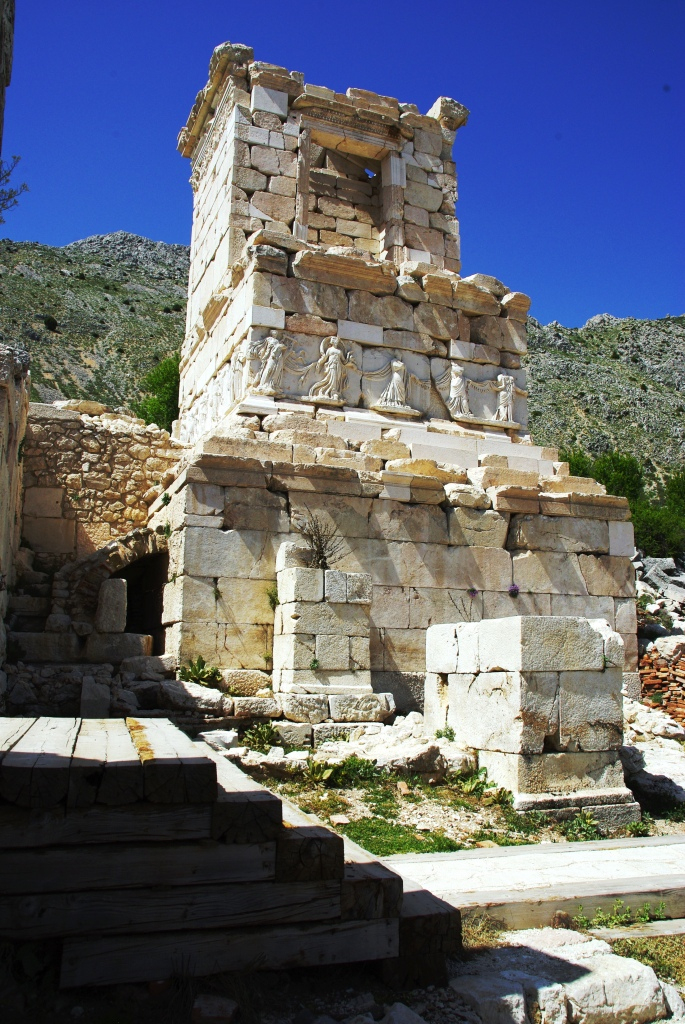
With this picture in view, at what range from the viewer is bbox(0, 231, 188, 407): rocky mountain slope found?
45.8 metres

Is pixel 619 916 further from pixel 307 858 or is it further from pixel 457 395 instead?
pixel 457 395

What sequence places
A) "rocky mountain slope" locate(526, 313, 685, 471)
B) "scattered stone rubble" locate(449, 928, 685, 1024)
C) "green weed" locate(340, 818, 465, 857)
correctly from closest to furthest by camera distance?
"scattered stone rubble" locate(449, 928, 685, 1024) < "green weed" locate(340, 818, 465, 857) < "rocky mountain slope" locate(526, 313, 685, 471)

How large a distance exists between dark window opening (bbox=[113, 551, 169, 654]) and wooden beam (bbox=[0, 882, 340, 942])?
6.80 metres

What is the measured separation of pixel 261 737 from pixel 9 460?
393cm

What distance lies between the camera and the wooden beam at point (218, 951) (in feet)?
9.94

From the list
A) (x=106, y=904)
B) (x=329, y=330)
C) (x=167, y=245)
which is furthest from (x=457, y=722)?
(x=167, y=245)

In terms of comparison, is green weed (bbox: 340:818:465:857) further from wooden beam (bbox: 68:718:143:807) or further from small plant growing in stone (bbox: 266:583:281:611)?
small plant growing in stone (bbox: 266:583:281:611)

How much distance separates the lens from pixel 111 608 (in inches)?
360

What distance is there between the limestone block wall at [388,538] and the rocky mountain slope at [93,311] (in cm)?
3260

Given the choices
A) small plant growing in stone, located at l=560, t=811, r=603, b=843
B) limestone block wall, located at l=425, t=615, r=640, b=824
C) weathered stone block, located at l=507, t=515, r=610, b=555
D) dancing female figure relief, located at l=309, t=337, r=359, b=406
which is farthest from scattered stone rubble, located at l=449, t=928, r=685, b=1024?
dancing female figure relief, located at l=309, t=337, r=359, b=406

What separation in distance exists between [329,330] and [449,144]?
5.58 m

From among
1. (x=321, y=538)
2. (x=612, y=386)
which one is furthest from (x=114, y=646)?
(x=612, y=386)

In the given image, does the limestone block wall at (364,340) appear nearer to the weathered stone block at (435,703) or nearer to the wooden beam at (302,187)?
the wooden beam at (302,187)

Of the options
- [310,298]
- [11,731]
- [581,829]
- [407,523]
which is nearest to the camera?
[11,731]
